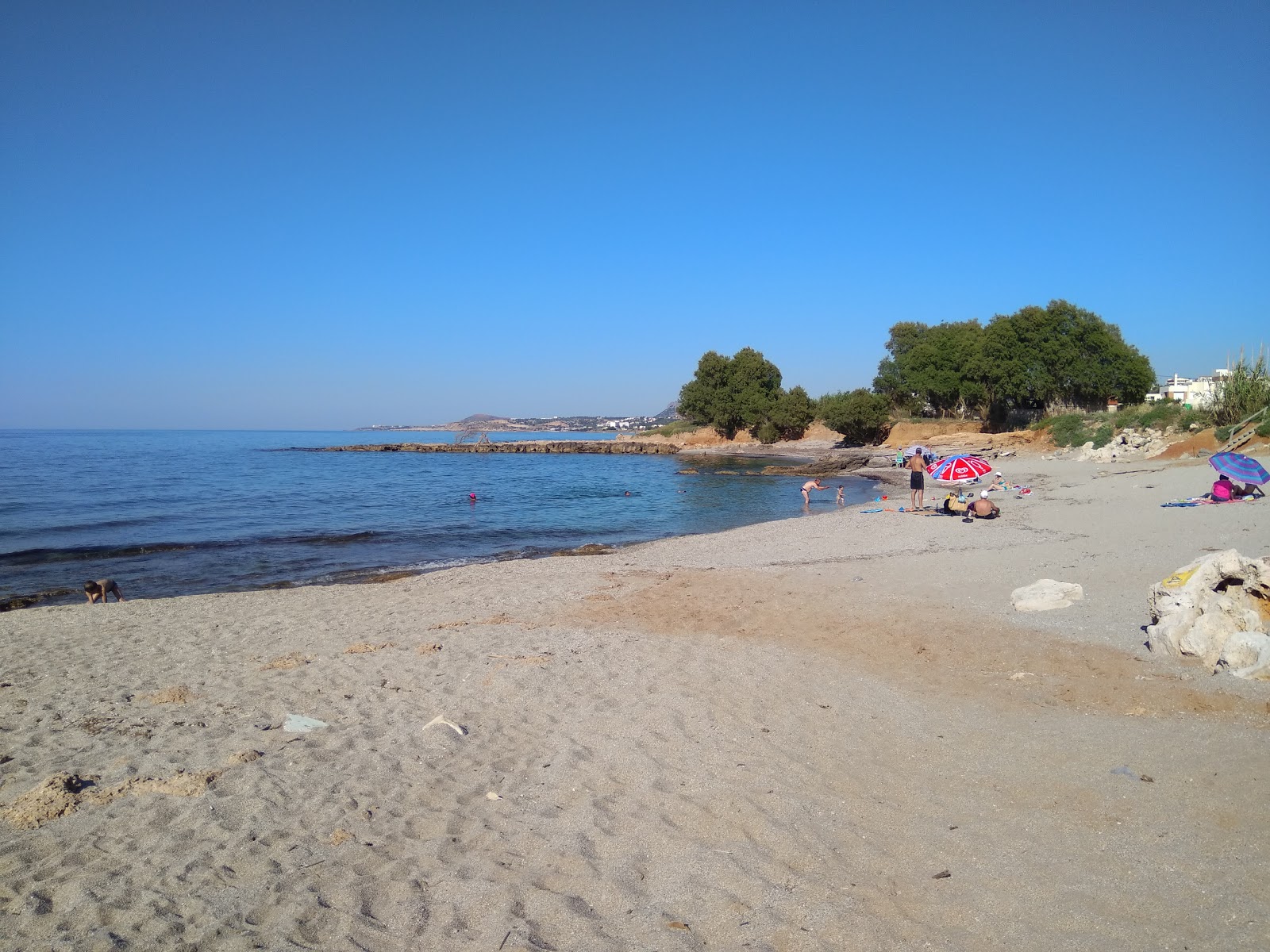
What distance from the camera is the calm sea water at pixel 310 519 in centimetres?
1706

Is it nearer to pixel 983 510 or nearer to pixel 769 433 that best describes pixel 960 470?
pixel 983 510

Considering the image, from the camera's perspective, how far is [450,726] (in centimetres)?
613

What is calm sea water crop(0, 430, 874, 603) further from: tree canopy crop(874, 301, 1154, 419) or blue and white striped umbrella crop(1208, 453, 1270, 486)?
tree canopy crop(874, 301, 1154, 419)

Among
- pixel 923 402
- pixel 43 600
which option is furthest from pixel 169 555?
pixel 923 402

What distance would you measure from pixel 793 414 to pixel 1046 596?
2618 inches

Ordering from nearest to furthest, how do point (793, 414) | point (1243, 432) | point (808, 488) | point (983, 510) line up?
point (983, 510), point (1243, 432), point (808, 488), point (793, 414)

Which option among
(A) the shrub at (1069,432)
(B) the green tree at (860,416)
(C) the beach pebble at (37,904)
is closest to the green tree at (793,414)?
(B) the green tree at (860,416)

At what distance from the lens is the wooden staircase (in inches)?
1019

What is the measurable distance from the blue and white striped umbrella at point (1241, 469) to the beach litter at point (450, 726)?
17340mm

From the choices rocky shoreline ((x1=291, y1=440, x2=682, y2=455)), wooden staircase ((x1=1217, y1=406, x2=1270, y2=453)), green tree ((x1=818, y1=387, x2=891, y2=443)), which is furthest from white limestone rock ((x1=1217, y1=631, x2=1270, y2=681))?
rocky shoreline ((x1=291, y1=440, x2=682, y2=455))

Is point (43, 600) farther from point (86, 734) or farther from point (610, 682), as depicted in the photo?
point (610, 682)

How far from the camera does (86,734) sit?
5.97 meters

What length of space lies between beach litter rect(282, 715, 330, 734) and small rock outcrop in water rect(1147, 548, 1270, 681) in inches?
320

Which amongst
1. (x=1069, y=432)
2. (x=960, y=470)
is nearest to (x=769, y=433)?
(x=1069, y=432)
